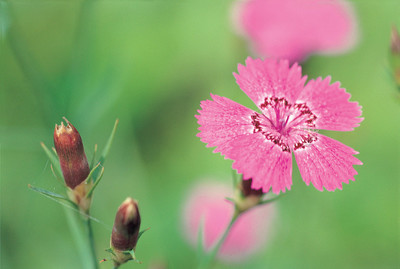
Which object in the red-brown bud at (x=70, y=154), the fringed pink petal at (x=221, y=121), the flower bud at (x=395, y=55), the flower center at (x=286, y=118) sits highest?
the flower bud at (x=395, y=55)

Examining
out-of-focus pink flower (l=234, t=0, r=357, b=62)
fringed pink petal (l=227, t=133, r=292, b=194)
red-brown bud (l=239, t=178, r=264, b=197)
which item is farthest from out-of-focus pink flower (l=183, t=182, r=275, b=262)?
fringed pink petal (l=227, t=133, r=292, b=194)

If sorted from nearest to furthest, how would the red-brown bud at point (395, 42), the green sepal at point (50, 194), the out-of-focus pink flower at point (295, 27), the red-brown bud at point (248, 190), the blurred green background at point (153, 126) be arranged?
the green sepal at point (50, 194) → the red-brown bud at point (248, 190) → the red-brown bud at point (395, 42) → the blurred green background at point (153, 126) → the out-of-focus pink flower at point (295, 27)

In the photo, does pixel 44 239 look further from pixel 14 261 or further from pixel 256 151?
pixel 256 151

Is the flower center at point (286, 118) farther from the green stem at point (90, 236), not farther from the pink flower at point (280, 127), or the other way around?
the green stem at point (90, 236)

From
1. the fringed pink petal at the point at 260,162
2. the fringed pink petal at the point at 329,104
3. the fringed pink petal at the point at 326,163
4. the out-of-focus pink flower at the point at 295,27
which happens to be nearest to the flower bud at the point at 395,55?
the fringed pink petal at the point at 329,104

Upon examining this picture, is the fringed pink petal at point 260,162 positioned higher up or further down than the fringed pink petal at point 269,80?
further down

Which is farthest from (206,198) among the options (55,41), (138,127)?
(55,41)

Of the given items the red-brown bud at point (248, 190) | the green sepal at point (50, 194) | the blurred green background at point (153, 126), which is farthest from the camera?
the blurred green background at point (153, 126)
